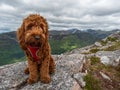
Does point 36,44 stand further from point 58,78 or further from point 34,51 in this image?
point 58,78

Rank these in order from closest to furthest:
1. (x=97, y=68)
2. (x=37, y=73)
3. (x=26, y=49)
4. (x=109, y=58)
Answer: (x=26, y=49)
(x=37, y=73)
(x=97, y=68)
(x=109, y=58)

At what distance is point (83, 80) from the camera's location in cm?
1434

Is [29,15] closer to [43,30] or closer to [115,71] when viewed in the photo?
[43,30]

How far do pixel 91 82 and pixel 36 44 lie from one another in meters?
4.74

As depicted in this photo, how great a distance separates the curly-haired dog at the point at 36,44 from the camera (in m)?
11.2

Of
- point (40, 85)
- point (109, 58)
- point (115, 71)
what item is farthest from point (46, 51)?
point (109, 58)

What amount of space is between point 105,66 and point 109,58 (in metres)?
1.64

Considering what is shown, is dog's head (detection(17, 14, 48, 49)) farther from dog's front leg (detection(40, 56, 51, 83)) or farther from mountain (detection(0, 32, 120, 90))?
mountain (detection(0, 32, 120, 90))

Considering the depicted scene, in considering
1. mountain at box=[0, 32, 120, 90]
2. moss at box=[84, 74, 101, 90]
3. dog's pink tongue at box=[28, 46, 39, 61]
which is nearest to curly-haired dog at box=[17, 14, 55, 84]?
dog's pink tongue at box=[28, 46, 39, 61]

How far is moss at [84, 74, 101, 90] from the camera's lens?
46.1 feet

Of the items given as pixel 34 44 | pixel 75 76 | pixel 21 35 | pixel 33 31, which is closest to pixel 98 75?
pixel 75 76

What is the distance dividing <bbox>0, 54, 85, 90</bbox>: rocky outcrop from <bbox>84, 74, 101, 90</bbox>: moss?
32cm

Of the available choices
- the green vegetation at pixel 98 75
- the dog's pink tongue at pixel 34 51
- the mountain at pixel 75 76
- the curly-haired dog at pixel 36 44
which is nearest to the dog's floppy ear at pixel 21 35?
the curly-haired dog at pixel 36 44

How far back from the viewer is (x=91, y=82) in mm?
14320
